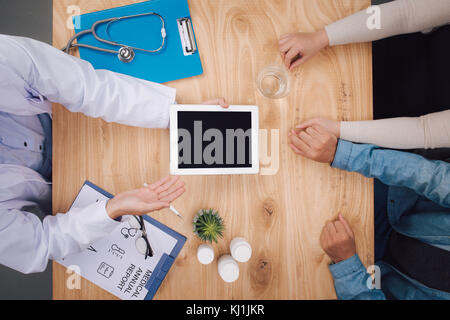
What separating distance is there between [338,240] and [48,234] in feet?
2.84

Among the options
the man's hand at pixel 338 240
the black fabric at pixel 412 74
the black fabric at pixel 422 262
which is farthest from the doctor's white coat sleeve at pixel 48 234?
the black fabric at pixel 412 74

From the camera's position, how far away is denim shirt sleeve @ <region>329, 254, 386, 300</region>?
81cm

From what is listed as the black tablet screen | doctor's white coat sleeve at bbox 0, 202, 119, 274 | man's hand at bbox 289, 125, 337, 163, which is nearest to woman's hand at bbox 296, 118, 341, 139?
man's hand at bbox 289, 125, 337, 163

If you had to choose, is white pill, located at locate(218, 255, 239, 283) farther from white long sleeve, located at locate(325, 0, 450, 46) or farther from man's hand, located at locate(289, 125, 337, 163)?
white long sleeve, located at locate(325, 0, 450, 46)

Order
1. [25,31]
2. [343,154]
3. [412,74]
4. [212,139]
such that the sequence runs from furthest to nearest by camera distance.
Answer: [25,31]
[412,74]
[343,154]
[212,139]

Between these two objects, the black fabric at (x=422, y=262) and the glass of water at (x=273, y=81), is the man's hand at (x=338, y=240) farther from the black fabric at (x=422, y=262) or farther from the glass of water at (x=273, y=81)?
the glass of water at (x=273, y=81)

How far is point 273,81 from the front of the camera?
0.84 m

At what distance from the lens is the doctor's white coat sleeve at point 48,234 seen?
0.73 metres

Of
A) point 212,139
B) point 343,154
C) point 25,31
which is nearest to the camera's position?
point 212,139

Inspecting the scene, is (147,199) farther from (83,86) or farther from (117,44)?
(117,44)

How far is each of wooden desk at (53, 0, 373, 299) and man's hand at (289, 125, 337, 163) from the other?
3 cm

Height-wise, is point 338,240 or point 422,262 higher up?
point 338,240

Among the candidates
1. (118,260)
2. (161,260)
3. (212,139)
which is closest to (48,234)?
(118,260)
